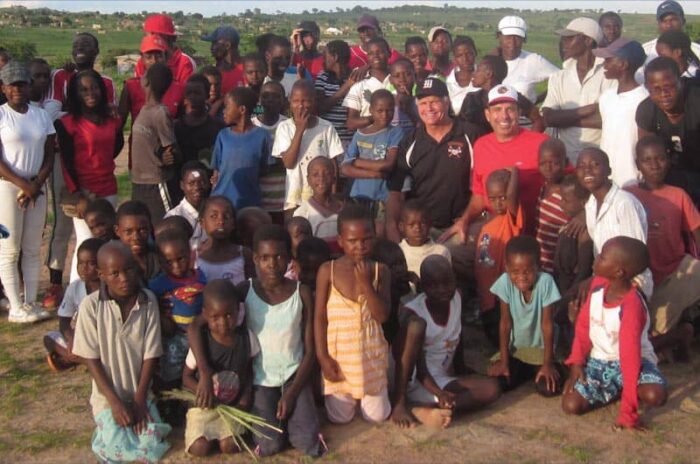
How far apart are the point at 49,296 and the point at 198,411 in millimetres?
2809

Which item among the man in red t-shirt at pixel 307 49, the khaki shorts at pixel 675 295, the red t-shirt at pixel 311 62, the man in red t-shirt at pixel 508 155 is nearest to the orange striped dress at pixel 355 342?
the man in red t-shirt at pixel 508 155

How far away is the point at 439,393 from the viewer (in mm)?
4770

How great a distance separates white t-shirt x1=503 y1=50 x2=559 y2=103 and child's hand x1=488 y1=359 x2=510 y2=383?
2.97 meters

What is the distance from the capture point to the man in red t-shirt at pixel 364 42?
8250 millimetres

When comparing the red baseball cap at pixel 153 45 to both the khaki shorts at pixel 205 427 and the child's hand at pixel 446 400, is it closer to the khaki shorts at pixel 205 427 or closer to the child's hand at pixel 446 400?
the khaki shorts at pixel 205 427

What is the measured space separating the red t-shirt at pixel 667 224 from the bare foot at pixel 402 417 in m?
2.04

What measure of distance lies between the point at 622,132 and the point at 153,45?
13.2 ft

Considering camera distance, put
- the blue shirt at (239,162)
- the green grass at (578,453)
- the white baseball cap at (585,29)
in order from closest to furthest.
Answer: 1. the green grass at (578,453)
2. the blue shirt at (239,162)
3. the white baseball cap at (585,29)

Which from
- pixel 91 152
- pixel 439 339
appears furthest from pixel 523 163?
pixel 91 152

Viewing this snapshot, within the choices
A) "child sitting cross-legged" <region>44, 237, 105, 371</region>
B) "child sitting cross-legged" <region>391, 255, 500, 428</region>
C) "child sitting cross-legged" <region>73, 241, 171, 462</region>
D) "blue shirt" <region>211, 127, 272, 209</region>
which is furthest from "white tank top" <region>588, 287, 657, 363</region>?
"child sitting cross-legged" <region>44, 237, 105, 371</region>

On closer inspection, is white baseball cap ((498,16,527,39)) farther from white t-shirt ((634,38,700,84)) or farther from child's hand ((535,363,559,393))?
child's hand ((535,363,559,393))

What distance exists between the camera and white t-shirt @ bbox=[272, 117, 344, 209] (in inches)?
248

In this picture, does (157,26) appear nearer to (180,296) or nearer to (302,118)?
Result: (302,118)

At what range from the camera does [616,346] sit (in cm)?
480
